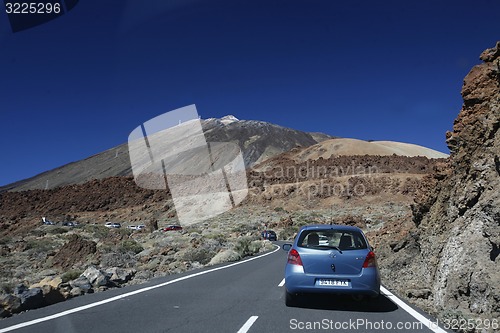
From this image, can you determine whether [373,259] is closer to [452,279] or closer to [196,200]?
[452,279]

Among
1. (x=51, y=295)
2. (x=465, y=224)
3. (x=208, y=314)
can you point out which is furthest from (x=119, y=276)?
(x=465, y=224)

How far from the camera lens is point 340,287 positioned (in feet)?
25.6

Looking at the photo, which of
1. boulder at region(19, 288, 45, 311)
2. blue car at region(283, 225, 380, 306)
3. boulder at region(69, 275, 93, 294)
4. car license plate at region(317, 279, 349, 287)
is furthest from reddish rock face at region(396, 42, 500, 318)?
boulder at region(69, 275, 93, 294)

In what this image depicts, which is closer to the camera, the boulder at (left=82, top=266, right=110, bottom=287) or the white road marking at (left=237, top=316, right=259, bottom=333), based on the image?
the white road marking at (left=237, top=316, right=259, bottom=333)

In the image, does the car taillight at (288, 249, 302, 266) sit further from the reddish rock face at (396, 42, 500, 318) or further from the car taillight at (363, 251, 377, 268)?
the reddish rock face at (396, 42, 500, 318)

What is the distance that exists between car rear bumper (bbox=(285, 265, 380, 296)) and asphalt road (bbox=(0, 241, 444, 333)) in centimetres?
39

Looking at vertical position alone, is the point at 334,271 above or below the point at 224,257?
above

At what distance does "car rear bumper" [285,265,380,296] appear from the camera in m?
7.79

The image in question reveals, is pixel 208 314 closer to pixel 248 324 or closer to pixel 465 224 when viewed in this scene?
pixel 248 324

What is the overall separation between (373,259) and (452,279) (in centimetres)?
171

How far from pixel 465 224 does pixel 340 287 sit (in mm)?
3586

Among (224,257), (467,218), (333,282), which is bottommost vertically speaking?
(224,257)

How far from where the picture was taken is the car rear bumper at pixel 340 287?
779 centimetres

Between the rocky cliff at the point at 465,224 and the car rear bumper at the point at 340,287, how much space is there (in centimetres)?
125
